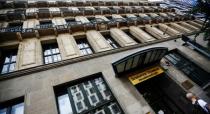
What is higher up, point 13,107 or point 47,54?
point 47,54

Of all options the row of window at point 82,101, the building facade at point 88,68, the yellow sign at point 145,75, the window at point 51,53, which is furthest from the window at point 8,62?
the yellow sign at point 145,75

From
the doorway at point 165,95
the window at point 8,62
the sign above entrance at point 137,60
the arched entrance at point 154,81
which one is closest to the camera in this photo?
the sign above entrance at point 137,60

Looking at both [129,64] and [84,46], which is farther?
[84,46]

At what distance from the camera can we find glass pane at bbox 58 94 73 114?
8312 millimetres

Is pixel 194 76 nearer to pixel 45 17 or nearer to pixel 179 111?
pixel 179 111

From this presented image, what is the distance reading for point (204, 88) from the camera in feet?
37.9

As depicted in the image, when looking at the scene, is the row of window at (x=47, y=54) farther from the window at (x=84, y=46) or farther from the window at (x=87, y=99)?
the window at (x=87, y=99)

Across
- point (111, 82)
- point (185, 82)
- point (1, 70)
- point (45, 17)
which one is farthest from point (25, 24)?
point (185, 82)

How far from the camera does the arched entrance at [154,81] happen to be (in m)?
10.1

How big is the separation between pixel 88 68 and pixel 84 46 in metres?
4.11

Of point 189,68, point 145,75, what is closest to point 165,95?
point 145,75

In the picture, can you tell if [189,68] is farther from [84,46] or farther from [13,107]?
[13,107]

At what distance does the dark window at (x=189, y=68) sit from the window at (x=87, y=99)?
8793mm

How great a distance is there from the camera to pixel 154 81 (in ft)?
41.8
